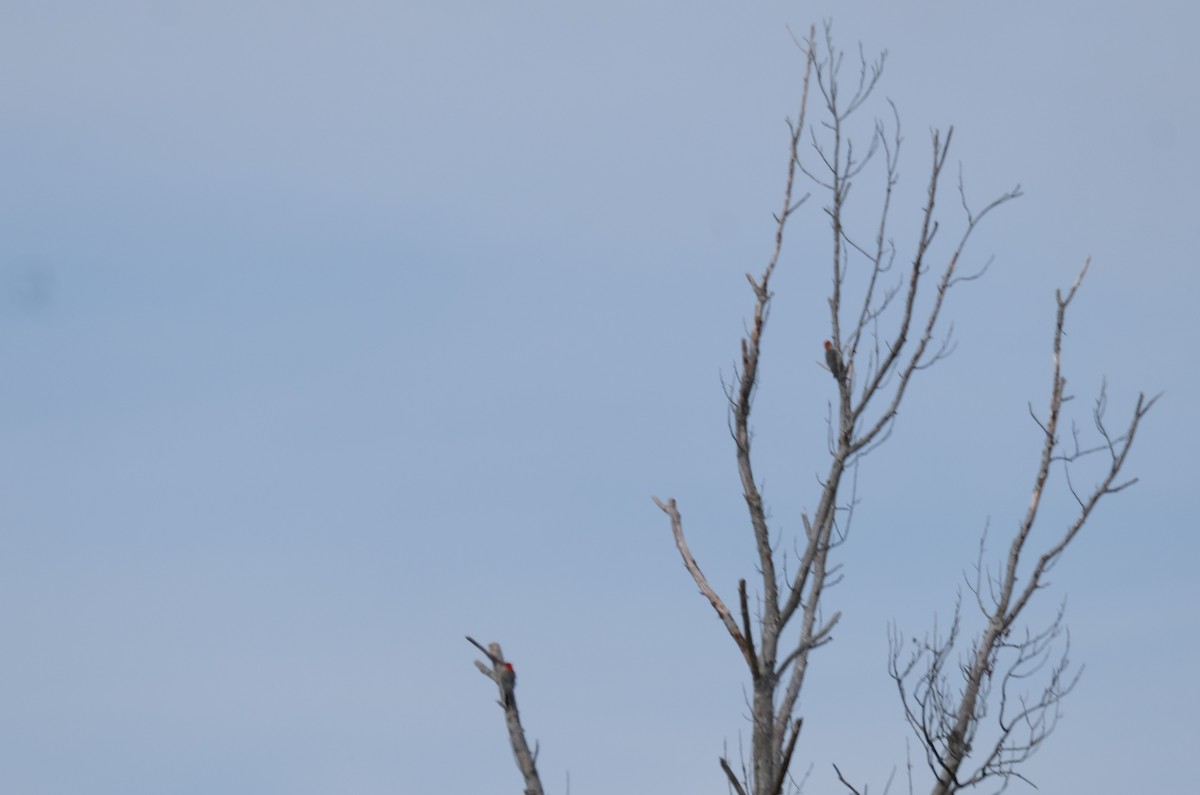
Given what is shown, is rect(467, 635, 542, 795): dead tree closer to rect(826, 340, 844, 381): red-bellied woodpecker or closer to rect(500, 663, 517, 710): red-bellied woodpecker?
rect(500, 663, 517, 710): red-bellied woodpecker

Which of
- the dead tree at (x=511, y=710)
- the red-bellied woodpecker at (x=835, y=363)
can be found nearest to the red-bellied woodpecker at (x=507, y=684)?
the dead tree at (x=511, y=710)

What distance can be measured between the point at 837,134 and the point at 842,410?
1.72 m

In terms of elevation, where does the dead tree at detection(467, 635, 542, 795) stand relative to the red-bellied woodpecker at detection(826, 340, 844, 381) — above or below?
below

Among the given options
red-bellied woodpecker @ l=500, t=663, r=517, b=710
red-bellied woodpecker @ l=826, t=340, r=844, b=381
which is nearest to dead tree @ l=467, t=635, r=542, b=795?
red-bellied woodpecker @ l=500, t=663, r=517, b=710

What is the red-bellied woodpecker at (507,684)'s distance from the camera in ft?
24.7

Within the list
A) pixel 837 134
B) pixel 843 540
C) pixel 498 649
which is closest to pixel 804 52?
pixel 837 134

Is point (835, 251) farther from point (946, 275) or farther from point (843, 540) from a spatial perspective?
point (843, 540)

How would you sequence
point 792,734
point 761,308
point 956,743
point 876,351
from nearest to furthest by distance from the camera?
1. point 792,734
2. point 761,308
3. point 876,351
4. point 956,743

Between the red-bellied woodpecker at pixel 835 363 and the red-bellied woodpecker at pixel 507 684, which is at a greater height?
the red-bellied woodpecker at pixel 835 363

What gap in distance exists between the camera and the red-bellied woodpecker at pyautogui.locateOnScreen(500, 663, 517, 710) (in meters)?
7.52

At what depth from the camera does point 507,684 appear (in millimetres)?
7531

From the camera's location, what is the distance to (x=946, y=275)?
8.07 meters

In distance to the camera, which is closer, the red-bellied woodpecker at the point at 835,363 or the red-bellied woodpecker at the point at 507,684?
the red-bellied woodpecker at the point at 507,684

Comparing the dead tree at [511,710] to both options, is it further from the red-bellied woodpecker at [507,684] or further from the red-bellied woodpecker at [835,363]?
the red-bellied woodpecker at [835,363]
